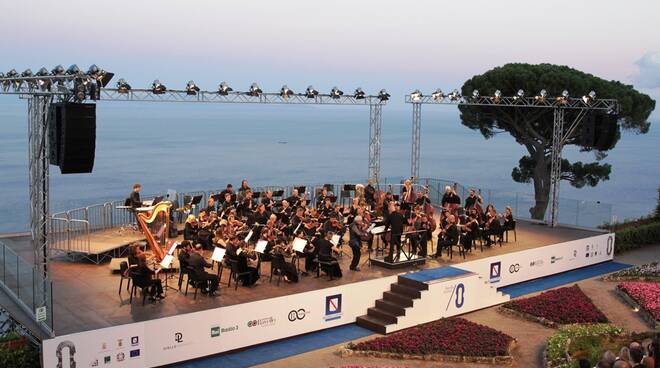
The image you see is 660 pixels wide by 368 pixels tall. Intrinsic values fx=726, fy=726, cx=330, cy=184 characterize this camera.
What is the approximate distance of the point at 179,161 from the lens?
269ft

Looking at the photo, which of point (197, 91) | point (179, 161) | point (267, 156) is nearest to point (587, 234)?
point (197, 91)

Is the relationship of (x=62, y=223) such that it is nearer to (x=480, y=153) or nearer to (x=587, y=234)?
(x=587, y=234)

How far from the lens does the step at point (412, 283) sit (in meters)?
15.9

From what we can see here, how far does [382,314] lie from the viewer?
15742 mm

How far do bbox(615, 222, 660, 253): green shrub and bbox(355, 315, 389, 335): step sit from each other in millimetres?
11633

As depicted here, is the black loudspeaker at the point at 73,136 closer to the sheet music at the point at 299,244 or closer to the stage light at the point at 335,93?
the sheet music at the point at 299,244

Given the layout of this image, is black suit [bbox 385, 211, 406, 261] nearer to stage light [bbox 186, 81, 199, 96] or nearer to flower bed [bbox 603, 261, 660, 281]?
stage light [bbox 186, 81, 199, 96]

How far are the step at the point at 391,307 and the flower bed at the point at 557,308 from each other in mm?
2939

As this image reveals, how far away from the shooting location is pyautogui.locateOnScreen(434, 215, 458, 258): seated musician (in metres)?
18.5

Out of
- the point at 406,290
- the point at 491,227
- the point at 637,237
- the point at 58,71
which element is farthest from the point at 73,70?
the point at 637,237

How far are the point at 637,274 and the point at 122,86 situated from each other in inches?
595

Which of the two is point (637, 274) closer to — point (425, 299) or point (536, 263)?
point (536, 263)

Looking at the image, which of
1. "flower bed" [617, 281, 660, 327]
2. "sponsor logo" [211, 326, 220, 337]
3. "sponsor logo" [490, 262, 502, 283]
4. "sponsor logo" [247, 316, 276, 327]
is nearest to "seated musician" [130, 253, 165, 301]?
"sponsor logo" [211, 326, 220, 337]

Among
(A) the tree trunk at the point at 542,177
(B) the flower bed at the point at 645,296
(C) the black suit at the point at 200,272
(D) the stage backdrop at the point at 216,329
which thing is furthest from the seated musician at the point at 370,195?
(A) the tree trunk at the point at 542,177
